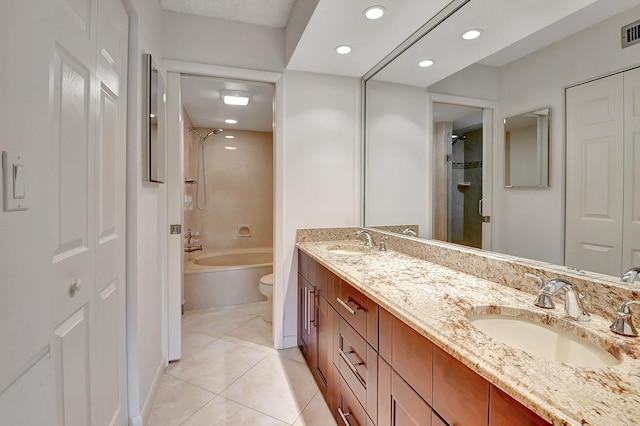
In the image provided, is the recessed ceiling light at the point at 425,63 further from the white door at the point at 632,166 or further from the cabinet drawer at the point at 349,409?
the cabinet drawer at the point at 349,409

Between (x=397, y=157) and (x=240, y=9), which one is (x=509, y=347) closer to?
(x=397, y=157)

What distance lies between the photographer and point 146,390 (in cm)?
163

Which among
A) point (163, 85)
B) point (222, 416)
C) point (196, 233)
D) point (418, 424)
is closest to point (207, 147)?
point (196, 233)

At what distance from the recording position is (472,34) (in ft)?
4.91

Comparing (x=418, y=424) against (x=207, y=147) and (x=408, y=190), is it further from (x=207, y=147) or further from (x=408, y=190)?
(x=207, y=147)

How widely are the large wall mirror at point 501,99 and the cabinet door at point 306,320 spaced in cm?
85

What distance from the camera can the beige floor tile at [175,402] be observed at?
1599 mm

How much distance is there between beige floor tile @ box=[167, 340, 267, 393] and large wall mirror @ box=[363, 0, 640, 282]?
153 centimetres

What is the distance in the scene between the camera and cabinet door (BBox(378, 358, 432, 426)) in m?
0.84

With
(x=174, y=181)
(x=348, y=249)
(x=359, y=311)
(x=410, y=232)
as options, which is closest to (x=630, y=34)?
(x=359, y=311)

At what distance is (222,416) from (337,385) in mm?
671

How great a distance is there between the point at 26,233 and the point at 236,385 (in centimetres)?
164

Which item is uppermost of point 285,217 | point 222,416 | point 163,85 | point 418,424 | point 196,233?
point 163,85

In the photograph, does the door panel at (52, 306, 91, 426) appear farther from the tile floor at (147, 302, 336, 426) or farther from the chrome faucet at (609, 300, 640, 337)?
the chrome faucet at (609, 300, 640, 337)
